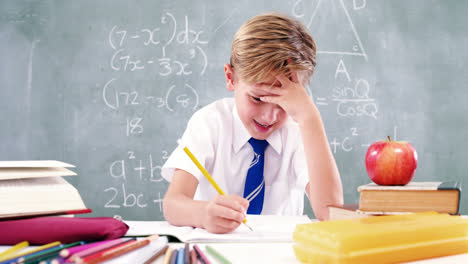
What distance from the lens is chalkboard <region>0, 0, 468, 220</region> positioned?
246 centimetres

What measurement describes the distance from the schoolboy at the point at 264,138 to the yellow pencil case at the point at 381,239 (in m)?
0.36

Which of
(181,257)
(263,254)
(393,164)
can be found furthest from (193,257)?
(393,164)

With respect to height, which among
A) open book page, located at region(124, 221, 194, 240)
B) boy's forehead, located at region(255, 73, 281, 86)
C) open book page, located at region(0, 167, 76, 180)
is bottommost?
open book page, located at region(124, 221, 194, 240)

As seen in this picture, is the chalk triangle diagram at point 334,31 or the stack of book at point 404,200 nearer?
the stack of book at point 404,200

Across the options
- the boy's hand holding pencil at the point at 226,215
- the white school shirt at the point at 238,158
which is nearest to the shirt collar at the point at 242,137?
the white school shirt at the point at 238,158

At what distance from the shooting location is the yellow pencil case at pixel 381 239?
1.54 feet

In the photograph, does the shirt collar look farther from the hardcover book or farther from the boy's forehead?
the hardcover book

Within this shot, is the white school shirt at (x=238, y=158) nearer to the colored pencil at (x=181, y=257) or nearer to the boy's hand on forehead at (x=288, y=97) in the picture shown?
the boy's hand on forehead at (x=288, y=97)

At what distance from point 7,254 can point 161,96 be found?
6.72 ft

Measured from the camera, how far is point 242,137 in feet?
4.18

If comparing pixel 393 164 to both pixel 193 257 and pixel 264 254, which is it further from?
pixel 193 257

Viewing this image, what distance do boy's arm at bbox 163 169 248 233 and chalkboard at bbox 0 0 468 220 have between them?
137 cm

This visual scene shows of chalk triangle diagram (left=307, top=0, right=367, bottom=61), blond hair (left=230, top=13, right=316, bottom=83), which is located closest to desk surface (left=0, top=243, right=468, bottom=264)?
blond hair (left=230, top=13, right=316, bottom=83)

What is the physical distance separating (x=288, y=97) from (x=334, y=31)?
1611 millimetres
